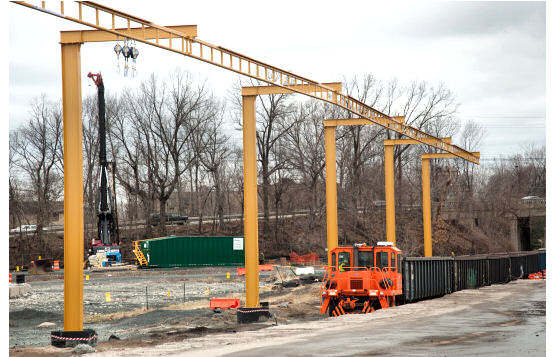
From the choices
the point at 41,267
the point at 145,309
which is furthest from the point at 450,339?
the point at 41,267

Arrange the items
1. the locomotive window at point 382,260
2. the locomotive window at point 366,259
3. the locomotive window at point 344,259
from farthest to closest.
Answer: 1. the locomotive window at point 344,259
2. the locomotive window at point 366,259
3. the locomotive window at point 382,260

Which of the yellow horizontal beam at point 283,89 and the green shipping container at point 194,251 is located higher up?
the yellow horizontal beam at point 283,89

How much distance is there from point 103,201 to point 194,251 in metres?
10.5

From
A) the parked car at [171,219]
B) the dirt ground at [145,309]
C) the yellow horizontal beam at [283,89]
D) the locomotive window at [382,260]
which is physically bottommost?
the dirt ground at [145,309]

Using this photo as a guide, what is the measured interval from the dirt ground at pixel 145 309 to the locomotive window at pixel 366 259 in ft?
10.2

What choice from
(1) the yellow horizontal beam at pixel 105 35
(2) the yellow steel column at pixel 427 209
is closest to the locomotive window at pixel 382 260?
(1) the yellow horizontal beam at pixel 105 35

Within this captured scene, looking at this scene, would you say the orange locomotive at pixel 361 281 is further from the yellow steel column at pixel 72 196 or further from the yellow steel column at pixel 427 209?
the yellow steel column at pixel 427 209

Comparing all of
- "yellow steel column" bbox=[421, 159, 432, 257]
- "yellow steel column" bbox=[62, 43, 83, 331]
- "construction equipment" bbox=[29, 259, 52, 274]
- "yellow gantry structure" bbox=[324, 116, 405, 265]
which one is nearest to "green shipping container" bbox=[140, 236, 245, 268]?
"construction equipment" bbox=[29, 259, 52, 274]

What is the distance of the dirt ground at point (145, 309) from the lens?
67.8 ft

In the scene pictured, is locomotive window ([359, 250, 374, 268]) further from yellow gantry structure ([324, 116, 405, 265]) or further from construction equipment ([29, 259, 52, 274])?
construction equipment ([29, 259, 52, 274])

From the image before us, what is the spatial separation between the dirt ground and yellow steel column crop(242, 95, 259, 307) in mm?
1307

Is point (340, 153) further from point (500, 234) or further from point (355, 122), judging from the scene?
point (355, 122)

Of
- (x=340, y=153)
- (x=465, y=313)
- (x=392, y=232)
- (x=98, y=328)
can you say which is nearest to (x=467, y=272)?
(x=392, y=232)

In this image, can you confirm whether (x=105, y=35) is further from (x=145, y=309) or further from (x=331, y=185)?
(x=331, y=185)
